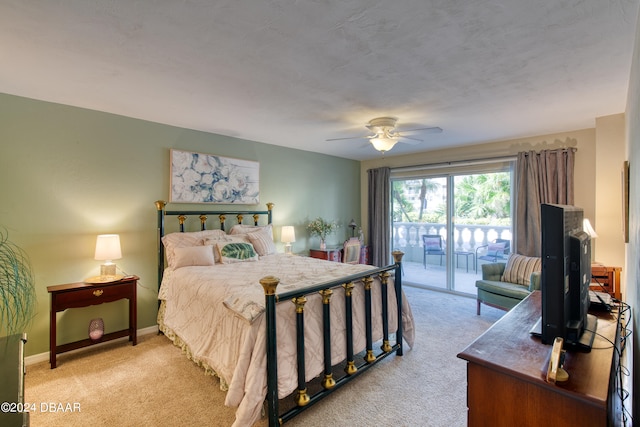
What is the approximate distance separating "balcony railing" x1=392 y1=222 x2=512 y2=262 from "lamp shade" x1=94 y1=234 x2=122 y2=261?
447 centimetres

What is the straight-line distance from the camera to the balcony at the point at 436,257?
4.74 metres

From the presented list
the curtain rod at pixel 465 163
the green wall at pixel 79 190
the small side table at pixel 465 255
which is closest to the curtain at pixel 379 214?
the curtain rod at pixel 465 163

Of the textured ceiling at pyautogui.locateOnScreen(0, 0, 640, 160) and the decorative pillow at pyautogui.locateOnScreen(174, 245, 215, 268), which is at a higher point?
the textured ceiling at pyautogui.locateOnScreen(0, 0, 640, 160)

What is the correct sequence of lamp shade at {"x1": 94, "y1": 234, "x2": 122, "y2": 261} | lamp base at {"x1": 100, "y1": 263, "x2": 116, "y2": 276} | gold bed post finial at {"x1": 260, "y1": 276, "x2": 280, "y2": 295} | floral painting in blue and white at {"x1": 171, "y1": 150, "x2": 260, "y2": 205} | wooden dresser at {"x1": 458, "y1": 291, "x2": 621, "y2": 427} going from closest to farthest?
wooden dresser at {"x1": 458, "y1": 291, "x2": 621, "y2": 427}, gold bed post finial at {"x1": 260, "y1": 276, "x2": 280, "y2": 295}, lamp shade at {"x1": 94, "y1": 234, "x2": 122, "y2": 261}, lamp base at {"x1": 100, "y1": 263, "x2": 116, "y2": 276}, floral painting in blue and white at {"x1": 171, "y1": 150, "x2": 260, "y2": 205}

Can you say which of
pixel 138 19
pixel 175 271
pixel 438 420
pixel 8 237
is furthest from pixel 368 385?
pixel 8 237

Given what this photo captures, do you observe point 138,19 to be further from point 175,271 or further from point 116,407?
point 116,407

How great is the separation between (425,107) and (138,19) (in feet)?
7.94

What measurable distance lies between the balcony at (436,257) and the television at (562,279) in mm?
3635

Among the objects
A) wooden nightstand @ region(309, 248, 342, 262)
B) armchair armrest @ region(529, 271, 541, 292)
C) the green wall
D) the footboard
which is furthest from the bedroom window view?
the green wall

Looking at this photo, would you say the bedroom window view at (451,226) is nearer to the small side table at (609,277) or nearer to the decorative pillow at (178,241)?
the small side table at (609,277)

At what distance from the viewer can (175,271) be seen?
10.1ft

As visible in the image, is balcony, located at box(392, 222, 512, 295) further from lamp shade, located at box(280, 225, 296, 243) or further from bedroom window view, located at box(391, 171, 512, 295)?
lamp shade, located at box(280, 225, 296, 243)

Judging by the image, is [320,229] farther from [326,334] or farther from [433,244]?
[326,334]

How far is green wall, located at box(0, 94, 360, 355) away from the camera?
2.68 metres
